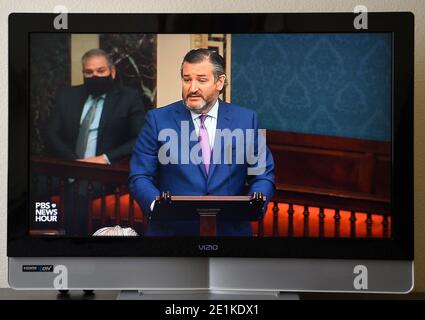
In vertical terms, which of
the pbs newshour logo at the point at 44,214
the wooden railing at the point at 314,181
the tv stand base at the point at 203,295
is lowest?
the tv stand base at the point at 203,295

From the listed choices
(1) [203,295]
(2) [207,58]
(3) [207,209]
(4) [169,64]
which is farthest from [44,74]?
(1) [203,295]

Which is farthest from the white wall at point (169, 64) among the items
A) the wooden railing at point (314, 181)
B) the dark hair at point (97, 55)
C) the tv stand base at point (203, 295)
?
the tv stand base at point (203, 295)

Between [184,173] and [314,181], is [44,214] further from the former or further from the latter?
[314,181]

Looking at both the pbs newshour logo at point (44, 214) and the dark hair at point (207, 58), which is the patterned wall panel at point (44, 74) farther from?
the dark hair at point (207, 58)

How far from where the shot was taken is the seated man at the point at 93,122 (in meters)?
2.23

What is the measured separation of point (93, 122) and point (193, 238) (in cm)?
47

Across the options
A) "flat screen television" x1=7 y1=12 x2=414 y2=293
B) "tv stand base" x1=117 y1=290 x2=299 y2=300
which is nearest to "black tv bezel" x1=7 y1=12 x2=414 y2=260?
"flat screen television" x1=7 y1=12 x2=414 y2=293

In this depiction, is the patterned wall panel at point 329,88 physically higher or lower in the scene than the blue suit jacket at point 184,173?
higher

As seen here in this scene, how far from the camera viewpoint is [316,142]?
2234 mm

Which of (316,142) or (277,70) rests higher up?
(277,70)

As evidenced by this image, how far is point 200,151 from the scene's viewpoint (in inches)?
87.5

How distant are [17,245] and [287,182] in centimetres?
86
